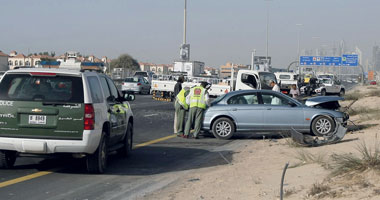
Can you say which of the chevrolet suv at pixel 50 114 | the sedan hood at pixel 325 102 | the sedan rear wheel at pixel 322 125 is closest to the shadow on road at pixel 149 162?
the chevrolet suv at pixel 50 114

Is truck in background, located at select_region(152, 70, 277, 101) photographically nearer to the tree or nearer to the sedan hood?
the sedan hood

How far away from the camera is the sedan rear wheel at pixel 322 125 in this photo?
15695mm

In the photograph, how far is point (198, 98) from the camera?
15.9 m

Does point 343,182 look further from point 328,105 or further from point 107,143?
point 328,105

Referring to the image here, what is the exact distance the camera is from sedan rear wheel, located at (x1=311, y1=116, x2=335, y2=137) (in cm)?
1570

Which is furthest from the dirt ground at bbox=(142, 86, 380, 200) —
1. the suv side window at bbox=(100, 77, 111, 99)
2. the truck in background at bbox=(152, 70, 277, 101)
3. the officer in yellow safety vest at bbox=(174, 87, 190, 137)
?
the truck in background at bbox=(152, 70, 277, 101)

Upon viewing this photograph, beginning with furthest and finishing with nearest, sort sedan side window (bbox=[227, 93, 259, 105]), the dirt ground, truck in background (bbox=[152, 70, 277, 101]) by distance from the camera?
truck in background (bbox=[152, 70, 277, 101]) → sedan side window (bbox=[227, 93, 259, 105]) → the dirt ground

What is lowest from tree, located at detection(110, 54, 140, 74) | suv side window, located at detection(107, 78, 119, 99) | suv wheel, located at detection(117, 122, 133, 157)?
suv wheel, located at detection(117, 122, 133, 157)

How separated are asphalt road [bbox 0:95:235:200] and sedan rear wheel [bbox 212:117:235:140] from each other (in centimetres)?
99

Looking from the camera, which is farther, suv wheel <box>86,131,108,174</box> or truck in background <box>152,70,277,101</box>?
truck in background <box>152,70,277,101</box>

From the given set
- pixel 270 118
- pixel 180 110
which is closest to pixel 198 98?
pixel 180 110

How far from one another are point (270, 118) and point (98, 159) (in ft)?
24.1

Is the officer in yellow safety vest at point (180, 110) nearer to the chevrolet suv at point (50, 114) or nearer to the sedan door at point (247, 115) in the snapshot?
the sedan door at point (247, 115)

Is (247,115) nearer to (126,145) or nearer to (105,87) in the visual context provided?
(126,145)
